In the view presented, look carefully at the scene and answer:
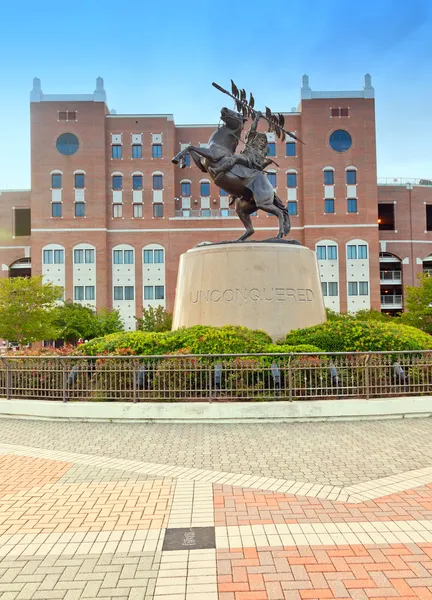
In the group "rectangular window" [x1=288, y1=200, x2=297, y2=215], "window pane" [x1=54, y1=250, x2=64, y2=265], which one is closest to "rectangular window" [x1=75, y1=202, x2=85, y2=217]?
"window pane" [x1=54, y1=250, x2=64, y2=265]

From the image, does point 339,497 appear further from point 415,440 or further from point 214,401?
point 214,401

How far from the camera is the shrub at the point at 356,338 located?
37.2 ft

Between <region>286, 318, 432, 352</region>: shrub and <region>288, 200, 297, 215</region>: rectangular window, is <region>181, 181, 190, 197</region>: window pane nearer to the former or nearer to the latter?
<region>288, 200, 297, 215</region>: rectangular window

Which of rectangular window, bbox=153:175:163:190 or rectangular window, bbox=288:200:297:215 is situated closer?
rectangular window, bbox=153:175:163:190

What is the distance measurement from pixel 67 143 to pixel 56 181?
4.28 metres

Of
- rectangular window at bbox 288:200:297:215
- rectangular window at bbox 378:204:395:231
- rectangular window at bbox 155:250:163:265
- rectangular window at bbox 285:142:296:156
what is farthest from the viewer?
rectangular window at bbox 378:204:395:231

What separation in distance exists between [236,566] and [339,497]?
6.07ft

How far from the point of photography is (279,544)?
416 cm

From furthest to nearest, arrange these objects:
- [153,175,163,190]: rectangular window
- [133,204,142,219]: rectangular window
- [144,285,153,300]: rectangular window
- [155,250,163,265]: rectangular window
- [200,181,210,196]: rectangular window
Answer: [200,181,210,196]: rectangular window, [153,175,163,190]: rectangular window, [133,204,142,219]: rectangular window, [155,250,163,265]: rectangular window, [144,285,153,300]: rectangular window

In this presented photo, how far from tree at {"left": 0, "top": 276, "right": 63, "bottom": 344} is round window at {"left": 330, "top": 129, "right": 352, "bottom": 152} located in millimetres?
34919

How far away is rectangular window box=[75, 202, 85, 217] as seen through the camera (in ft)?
175

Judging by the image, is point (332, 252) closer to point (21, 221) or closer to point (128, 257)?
point (128, 257)

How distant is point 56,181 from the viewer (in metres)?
53.7

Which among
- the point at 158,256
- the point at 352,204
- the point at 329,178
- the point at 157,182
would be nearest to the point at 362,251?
the point at 352,204
